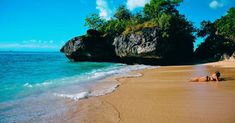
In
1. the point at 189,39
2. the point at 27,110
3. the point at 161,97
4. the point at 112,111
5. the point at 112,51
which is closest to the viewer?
the point at 112,111

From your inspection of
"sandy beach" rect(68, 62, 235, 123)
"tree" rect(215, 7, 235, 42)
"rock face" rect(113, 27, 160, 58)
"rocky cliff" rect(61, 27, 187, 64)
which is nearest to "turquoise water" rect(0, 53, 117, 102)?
"rock face" rect(113, 27, 160, 58)

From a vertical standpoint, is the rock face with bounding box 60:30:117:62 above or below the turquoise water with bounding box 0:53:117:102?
above

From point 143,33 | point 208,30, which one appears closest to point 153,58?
point 143,33

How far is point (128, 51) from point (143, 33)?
394 centimetres

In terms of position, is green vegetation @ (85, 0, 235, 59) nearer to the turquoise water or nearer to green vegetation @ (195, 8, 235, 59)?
green vegetation @ (195, 8, 235, 59)

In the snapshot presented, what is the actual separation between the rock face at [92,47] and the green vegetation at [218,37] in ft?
53.4

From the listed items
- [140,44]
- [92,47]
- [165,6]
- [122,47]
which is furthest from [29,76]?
[165,6]

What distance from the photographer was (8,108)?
1066cm

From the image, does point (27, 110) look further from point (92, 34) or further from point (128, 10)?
point (128, 10)

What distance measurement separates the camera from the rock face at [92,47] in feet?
144

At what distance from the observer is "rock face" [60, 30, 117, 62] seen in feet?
144

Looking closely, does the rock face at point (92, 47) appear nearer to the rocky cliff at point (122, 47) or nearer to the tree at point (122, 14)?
the rocky cliff at point (122, 47)

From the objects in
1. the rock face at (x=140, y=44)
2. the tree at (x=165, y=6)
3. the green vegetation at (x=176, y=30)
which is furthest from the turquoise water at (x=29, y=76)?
the tree at (x=165, y=6)

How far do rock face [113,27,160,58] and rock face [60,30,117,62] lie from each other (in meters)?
5.24
